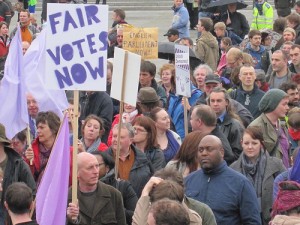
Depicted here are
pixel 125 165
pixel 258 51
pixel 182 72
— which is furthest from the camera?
pixel 258 51

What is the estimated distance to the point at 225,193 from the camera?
8.23 m

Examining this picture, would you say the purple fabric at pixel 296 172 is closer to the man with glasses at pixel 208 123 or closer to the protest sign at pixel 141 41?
the man with glasses at pixel 208 123

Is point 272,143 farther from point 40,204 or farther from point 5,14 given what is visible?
point 5,14

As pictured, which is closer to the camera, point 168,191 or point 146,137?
point 168,191

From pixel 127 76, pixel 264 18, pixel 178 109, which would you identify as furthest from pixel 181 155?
pixel 264 18

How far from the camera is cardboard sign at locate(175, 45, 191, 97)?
11.8 meters

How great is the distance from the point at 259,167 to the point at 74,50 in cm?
193

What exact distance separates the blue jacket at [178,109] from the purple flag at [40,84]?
153 cm

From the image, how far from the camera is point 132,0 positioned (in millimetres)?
34312

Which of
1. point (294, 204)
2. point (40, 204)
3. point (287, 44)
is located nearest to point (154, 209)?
point (294, 204)

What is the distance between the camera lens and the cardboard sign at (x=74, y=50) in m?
8.57

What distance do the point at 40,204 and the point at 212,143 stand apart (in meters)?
1.39

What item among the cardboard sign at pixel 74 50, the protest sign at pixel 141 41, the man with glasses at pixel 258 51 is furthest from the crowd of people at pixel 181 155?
the man with glasses at pixel 258 51

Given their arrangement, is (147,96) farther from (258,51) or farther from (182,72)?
(258,51)
